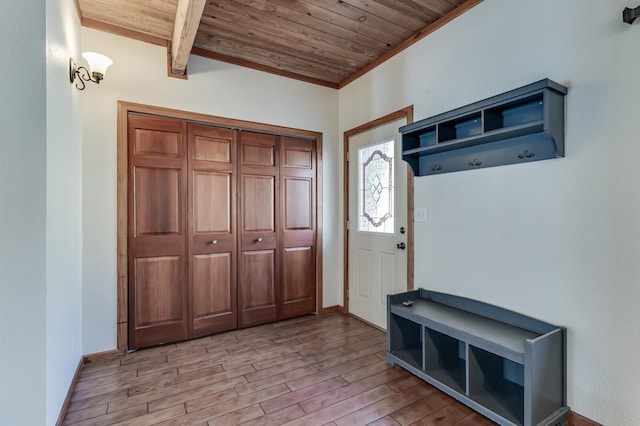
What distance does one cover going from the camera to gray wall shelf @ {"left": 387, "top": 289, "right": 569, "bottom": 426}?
5.35ft

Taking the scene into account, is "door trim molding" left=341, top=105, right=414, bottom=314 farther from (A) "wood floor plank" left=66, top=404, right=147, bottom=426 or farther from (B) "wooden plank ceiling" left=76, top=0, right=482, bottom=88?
(A) "wood floor plank" left=66, top=404, right=147, bottom=426

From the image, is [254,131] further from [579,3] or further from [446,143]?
[579,3]

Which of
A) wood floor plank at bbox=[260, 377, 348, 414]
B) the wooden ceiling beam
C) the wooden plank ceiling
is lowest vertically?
wood floor plank at bbox=[260, 377, 348, 414]

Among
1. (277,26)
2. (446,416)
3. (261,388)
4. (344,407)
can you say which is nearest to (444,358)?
(446,416)

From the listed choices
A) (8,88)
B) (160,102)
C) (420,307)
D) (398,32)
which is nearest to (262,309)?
(420,307)

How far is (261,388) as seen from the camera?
83.7 inches

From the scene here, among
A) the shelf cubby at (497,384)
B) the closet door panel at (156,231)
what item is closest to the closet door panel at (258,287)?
the closet door panel at (156,231)

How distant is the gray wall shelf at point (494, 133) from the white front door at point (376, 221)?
368mm

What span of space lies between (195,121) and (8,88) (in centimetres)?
170

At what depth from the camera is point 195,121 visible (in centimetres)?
294

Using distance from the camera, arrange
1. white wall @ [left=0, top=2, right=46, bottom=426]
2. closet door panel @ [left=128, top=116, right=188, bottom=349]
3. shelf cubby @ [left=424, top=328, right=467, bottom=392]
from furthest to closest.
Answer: closet door panel @ [left=128, top=116, right=188, bottom=349] < shelf cubby @ [left=424, top=328, right=467, bottom=392] < white wall @ [left=0, top=2, right=46, bottom=426]

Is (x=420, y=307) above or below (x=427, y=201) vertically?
below

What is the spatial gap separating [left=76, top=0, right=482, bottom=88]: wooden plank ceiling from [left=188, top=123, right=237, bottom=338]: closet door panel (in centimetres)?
74

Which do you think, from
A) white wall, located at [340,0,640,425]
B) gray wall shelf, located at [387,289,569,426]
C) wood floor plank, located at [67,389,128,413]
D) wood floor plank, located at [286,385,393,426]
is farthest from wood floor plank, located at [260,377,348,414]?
white wall, located at [340,0,640,425]
